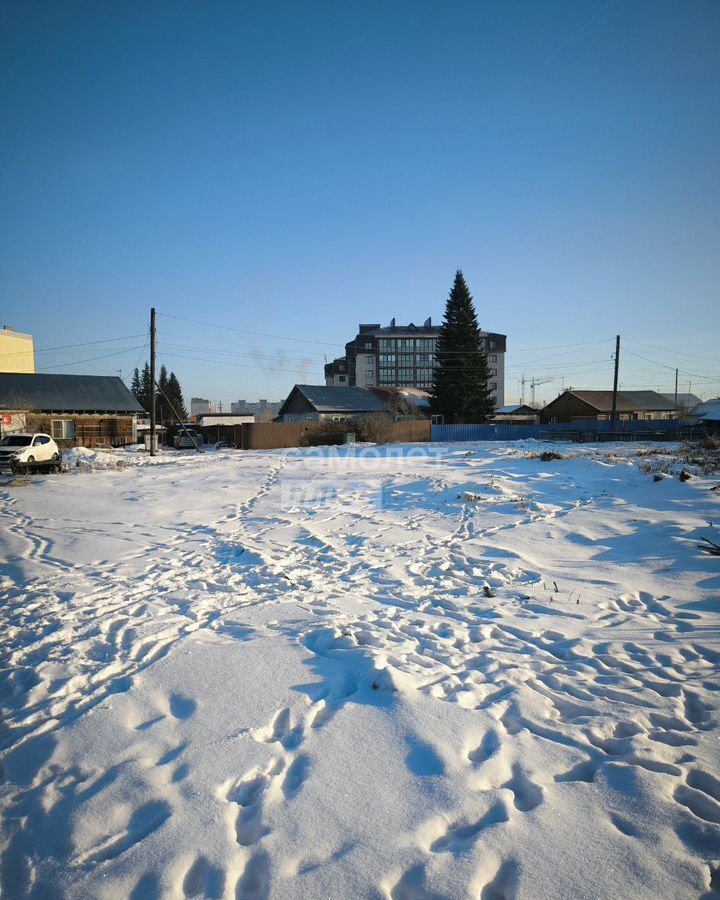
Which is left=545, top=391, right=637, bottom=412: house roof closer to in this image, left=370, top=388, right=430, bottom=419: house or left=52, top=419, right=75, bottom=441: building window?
left=370, top=388, right=430, bottom=419: house

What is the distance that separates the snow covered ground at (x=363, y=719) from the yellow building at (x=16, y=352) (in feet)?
151

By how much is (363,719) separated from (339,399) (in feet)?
145

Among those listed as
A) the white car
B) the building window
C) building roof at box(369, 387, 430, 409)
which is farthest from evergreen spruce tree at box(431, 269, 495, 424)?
the white car

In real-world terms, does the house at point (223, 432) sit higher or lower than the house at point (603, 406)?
lower

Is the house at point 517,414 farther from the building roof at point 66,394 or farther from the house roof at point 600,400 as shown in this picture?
the building roof at point 66,394

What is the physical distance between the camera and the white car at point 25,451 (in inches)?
738

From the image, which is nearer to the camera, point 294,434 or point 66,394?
point 294,434

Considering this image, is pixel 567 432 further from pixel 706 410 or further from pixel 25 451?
pixel 706 410

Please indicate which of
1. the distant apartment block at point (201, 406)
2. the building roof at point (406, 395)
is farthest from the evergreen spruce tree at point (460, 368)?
the distant apartment block at point (201, 406)

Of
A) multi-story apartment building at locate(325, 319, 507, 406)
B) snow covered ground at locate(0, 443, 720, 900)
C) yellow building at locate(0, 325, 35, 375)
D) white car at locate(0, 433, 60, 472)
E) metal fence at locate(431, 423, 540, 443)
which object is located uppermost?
multi-story apartment building at locate(325, 319, 507, 406)

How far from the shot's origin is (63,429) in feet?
116

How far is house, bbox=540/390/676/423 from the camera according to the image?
53.1 metres

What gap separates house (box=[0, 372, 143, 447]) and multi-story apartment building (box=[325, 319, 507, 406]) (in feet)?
187

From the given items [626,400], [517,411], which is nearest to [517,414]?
[517,411]
